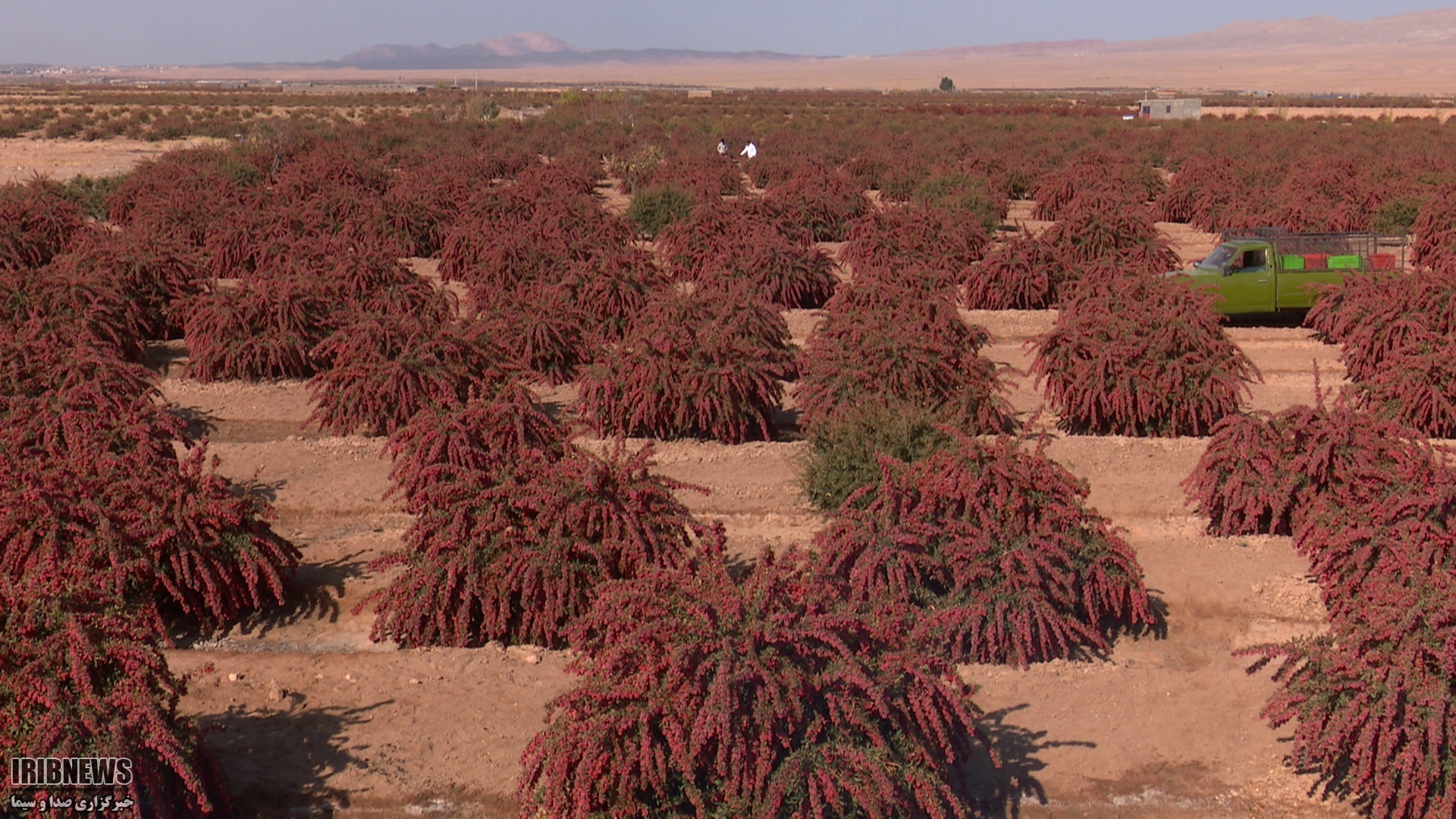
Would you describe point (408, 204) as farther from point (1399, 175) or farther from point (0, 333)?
point (1399, 175)

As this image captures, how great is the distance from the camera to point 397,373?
12.0m

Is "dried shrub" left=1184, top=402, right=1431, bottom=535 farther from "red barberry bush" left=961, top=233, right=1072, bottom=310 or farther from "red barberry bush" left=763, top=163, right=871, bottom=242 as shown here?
"red barberry bush" left=763, top=163, right=871, bottom=242

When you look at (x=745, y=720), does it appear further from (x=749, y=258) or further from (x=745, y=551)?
(x=749, y=258)

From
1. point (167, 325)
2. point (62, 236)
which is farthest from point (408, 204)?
point (167, 325)

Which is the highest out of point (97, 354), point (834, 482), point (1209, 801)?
point (97, 354)

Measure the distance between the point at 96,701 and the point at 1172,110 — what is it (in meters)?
65.3

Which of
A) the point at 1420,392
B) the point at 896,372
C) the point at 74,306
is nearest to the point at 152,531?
the point at 896,372

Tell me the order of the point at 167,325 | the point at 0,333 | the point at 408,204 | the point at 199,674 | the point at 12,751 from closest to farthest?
the point at 12,751, the point at 199,674, the point at 0,333, the point at 167,325, the point at 408,204

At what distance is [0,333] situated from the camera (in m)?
12.7

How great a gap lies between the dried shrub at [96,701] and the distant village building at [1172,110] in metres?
61.9

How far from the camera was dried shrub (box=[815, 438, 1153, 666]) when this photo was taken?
7.62 metres

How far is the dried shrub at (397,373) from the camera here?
1194 centimetres

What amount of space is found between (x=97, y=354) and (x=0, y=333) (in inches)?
84.0

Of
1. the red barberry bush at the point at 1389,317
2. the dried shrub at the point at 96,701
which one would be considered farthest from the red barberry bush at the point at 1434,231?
the dried shrub at the point at 96,701
